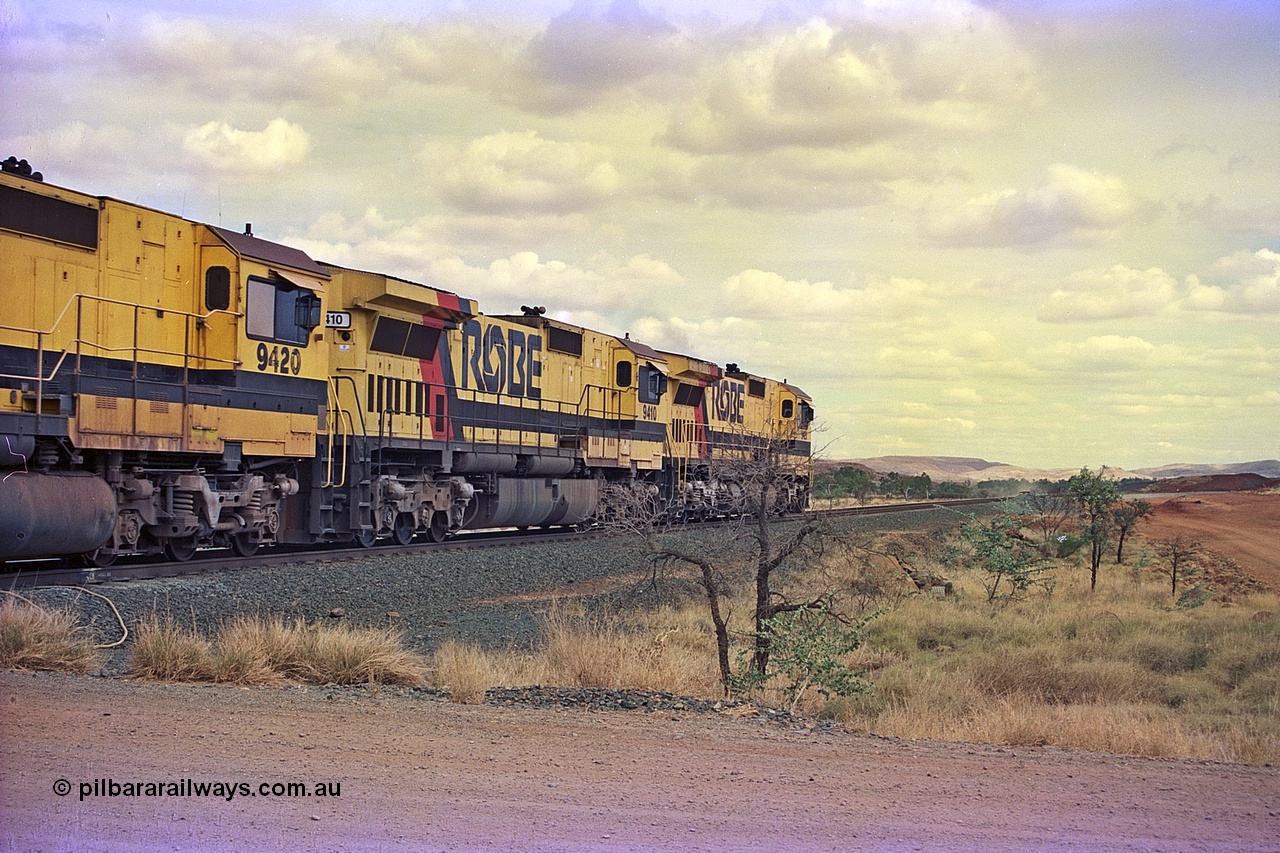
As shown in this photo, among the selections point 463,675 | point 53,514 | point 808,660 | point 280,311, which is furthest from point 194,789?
point 280,311

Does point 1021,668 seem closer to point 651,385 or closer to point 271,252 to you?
point 271,252

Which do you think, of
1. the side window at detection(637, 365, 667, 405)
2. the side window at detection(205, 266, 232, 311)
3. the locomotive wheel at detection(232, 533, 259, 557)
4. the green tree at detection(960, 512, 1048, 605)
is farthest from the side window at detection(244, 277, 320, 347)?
the side window at detection(637, 365, 667, 405)

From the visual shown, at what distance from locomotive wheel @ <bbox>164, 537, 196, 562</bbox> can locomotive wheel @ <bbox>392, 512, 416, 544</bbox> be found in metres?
4.52

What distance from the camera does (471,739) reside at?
6.32m

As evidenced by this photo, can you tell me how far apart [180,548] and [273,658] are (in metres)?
6.22

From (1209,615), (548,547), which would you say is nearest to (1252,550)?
(1209,615)

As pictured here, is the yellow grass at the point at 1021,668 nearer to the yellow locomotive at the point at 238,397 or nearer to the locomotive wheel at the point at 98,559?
the yellow locomotive at the point at 238,397

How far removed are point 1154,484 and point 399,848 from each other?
350 ft

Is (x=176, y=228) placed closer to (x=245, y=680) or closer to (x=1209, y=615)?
(x=245, y=680)

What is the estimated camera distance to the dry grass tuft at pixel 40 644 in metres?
8.38

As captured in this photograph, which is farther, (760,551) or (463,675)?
(760,551)

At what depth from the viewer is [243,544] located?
15.3 m

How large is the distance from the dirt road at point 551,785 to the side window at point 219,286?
7.85 meters

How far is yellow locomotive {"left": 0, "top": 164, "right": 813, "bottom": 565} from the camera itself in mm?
11898
